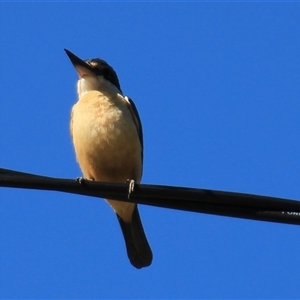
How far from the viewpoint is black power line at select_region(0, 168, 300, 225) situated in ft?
14.9

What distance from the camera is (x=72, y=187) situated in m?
4.92

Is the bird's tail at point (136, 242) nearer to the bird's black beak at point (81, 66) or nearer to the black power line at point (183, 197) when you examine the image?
the bird's black beak at point (81, 66)

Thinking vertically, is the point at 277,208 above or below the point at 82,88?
below

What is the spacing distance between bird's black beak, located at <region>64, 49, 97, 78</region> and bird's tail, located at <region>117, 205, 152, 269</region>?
1847 millimetres

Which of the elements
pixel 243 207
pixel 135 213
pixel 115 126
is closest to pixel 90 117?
pixel 115 126

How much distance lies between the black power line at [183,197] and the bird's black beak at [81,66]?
12.8 ft

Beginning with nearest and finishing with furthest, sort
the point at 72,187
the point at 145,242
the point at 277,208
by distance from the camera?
the point at 277,208
the point at 72,187
the point at 145,242

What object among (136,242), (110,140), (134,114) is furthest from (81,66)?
(136,242)

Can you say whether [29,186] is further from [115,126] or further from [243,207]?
[115,126]

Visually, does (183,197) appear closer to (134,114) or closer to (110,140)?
(110,140)

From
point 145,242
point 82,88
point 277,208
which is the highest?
point 82,88

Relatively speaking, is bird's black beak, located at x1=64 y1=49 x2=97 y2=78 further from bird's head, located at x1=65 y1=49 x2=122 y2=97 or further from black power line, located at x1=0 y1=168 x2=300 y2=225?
black power line, located at x1=0 y1=168 x2=300 y2=225

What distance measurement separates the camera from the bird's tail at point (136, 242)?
838 cm

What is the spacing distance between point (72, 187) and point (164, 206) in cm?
69
